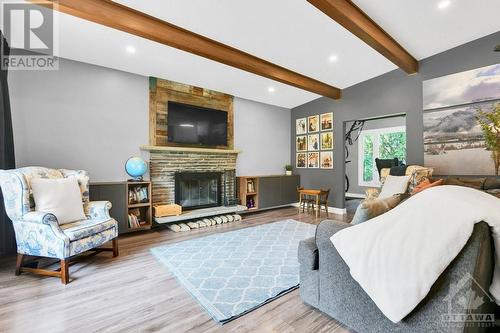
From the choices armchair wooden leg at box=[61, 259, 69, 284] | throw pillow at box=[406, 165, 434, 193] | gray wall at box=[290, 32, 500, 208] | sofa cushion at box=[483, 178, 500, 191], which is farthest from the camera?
throw pillow at box=[406, 165, 434, 193]

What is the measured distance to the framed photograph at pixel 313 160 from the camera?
5818 mm

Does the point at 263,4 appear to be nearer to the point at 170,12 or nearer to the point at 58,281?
the point at 170,12

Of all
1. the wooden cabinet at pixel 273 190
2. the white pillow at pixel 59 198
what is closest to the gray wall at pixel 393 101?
the wooden cabinet at pixel 273 190

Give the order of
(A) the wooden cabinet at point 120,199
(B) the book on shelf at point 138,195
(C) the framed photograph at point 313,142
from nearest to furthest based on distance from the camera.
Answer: (A) the wooden cabinet at point 120,199
(B) the book on shelf at point 138,195
(C) the framed photograph at point 313,142

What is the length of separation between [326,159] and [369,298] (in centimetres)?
449

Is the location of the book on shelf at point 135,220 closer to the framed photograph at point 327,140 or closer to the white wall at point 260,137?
the white wall at point 260,137

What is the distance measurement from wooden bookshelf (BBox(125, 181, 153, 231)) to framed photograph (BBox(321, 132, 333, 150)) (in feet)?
13.3

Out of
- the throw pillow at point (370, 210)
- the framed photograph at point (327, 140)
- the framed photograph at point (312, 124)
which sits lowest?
the throw pillow at point (370, 210)

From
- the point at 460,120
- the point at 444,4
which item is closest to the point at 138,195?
the point at 444,4

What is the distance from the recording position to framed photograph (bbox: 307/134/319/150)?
580 cm

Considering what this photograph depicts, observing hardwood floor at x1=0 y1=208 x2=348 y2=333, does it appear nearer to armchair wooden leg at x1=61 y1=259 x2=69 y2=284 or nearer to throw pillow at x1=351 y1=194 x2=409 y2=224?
armchair wooden leg at x1=61 y1=259 x2=69 y2=284

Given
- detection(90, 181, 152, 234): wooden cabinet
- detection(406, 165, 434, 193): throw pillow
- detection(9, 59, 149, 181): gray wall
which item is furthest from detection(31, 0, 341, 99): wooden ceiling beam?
detection(406, 165, 434, 193): throw pillow

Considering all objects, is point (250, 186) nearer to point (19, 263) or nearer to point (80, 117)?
point (80, 117)

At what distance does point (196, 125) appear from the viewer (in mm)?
4664
